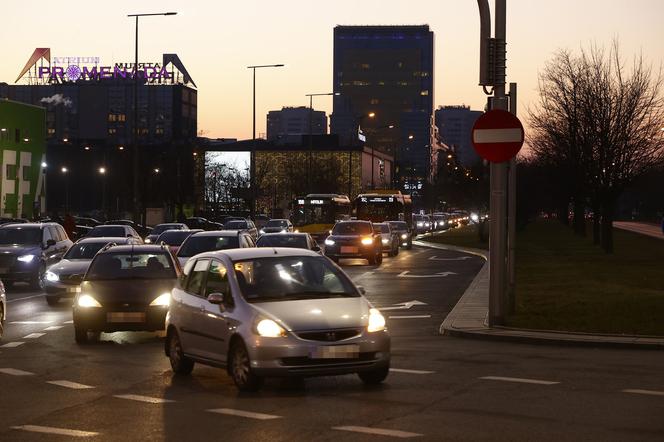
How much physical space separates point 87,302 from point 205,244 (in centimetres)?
1155

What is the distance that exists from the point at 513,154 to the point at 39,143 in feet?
339

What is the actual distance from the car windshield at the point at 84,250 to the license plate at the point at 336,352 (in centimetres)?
1730

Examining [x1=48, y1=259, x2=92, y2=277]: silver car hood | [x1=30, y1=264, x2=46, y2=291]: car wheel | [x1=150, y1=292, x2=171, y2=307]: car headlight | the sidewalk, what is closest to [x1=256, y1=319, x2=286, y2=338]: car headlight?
[x1=150, y1=292, x2=171, y2=307]: car headlight

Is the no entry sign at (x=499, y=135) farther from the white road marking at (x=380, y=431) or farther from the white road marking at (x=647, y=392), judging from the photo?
the white road marking at (x=380, y=431)

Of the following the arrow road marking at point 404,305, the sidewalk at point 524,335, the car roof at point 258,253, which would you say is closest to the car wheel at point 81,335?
the car roof at point 258,253

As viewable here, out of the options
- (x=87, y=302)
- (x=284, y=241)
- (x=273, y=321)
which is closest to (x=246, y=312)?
(x=273, y=321)

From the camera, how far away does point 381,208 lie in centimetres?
7919

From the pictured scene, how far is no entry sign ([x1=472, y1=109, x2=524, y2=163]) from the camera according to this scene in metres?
20.6

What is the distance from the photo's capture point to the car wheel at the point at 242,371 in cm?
1349

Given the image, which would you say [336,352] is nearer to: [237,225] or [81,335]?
[81,335]

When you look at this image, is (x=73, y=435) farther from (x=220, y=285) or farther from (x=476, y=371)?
(x=476, y=371)

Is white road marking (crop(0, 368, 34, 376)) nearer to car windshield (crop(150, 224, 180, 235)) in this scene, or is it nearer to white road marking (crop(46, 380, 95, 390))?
white road marking (crop(46, 380, 95, 390))

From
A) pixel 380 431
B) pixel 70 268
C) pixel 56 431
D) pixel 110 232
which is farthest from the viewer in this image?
pixel 110 232

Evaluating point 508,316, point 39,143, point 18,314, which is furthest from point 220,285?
point 39,143
